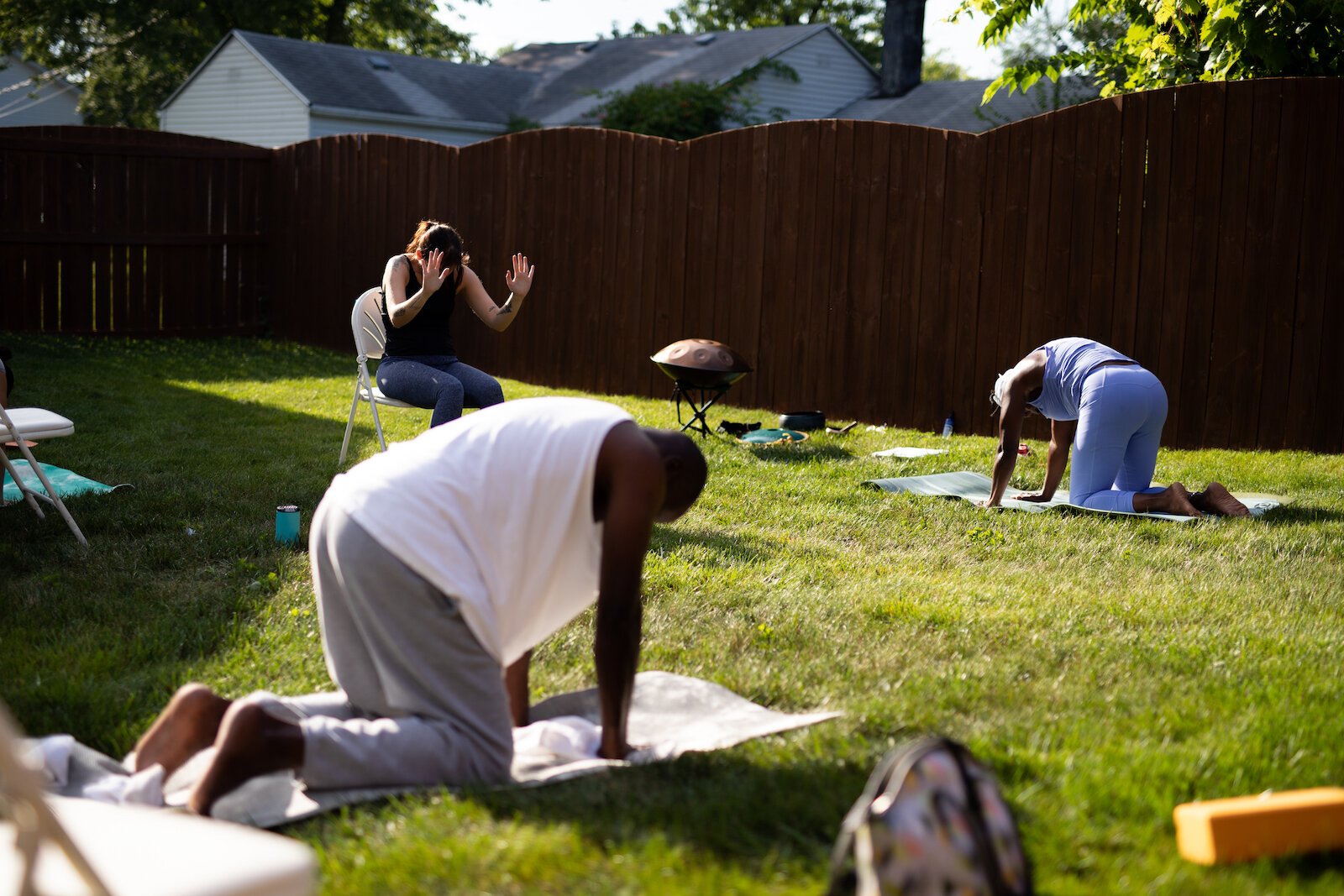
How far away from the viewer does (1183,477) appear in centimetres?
738

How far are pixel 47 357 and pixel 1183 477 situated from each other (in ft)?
32.7

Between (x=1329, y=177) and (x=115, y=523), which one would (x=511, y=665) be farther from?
(x=1329, y=177)

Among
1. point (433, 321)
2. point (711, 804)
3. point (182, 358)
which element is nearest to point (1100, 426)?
point (433, 321)

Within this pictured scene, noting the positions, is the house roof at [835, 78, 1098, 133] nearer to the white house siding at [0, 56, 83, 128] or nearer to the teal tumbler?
the teal tumbler

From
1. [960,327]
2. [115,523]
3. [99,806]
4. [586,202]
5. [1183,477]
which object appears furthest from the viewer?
[586,202]

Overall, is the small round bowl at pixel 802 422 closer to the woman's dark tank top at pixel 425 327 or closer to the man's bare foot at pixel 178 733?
the woman's dark tank top at pixel 425 327

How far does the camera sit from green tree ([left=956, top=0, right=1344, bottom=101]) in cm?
854

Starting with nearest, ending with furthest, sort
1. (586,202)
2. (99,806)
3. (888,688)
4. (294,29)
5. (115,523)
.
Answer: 1. (99,806)
2. (888,688)
3. (115,523)
4. (586,202)
5. (294,29)

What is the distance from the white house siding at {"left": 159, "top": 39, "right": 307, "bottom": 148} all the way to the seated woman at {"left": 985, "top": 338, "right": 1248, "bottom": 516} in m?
18.5

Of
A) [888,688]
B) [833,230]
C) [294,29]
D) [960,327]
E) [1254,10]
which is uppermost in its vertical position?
[294,29]

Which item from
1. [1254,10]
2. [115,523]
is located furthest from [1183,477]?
[115,523]

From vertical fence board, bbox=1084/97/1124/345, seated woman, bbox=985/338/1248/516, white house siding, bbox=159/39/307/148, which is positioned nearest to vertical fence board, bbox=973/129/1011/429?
vertical fence board, bbox=1084/97/1124/345

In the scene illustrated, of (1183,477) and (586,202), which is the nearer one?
(1183,477)

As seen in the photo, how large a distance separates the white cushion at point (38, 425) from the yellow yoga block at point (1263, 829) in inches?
193
